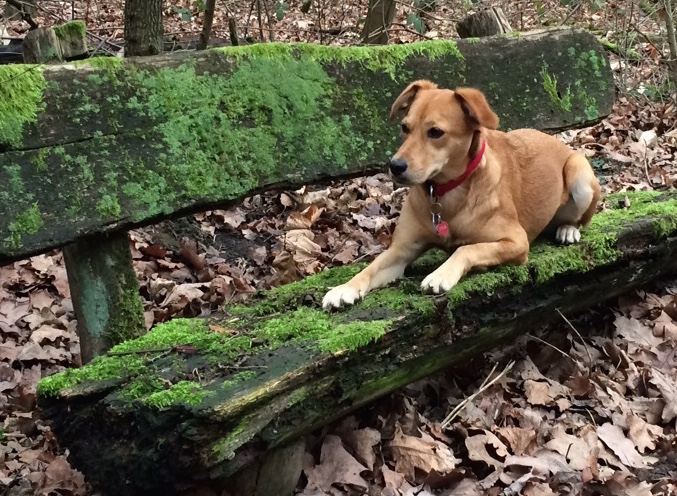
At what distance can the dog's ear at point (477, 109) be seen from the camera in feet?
12.4

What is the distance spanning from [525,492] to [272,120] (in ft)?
8.42

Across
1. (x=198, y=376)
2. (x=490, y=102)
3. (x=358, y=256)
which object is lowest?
(x=358, y=256)

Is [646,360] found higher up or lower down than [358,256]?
lower down

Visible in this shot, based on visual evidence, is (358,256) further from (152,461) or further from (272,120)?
(152,461)

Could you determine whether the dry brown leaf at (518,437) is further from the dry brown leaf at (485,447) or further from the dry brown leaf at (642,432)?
the dry brown leaf at (642,432)

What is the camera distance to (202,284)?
5.18 metres

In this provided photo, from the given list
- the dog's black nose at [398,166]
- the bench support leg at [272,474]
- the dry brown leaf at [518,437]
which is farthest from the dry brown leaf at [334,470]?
the dog's black nose at [398,166]

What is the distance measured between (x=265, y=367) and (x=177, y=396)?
40 cm

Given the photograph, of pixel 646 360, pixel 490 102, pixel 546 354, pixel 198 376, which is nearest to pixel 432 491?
pixel 198 376

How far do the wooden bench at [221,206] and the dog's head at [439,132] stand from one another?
632mm

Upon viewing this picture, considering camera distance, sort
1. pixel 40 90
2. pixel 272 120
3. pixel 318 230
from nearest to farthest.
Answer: pixel 40 90 → pixel 272 120 → pixel 318 230

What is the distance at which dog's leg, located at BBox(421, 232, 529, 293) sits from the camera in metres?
3.60

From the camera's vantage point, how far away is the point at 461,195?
4.09 meters

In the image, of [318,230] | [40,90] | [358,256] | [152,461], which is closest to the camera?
[152,461]
